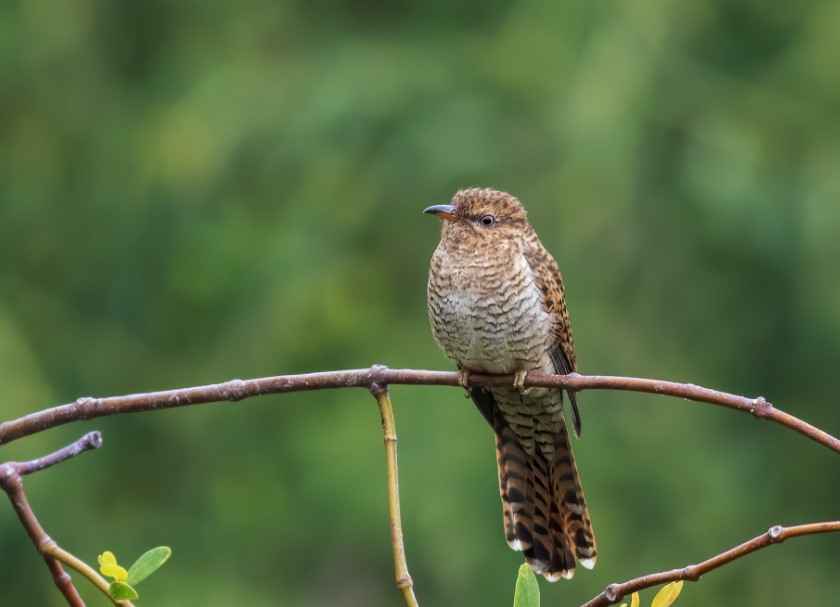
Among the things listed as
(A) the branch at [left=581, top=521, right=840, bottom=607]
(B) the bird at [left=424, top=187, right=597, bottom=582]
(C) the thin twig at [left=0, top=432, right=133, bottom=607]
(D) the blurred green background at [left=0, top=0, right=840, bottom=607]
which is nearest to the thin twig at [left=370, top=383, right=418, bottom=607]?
(A) the branch at [left=581, top=521, right=840, bottom=607]

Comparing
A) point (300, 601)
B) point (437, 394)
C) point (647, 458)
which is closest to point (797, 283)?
point (647, 458)

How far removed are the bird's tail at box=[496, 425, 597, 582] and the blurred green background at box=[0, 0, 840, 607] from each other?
4146mm

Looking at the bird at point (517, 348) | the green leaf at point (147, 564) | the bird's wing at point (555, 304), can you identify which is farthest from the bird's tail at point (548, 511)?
the green leaf at point (147, 564)

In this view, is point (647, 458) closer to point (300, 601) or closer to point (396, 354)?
point (396, 354)

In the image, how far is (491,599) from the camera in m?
8.81

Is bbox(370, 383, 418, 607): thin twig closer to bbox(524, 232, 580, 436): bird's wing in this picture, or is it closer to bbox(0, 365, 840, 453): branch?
bbox(0, 365, 840, 453): branch

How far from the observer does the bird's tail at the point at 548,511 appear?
14.0ft

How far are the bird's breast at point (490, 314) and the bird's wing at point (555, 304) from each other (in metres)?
0.03

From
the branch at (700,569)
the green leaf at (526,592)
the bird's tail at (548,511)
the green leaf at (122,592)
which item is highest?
the branch at (700,569)

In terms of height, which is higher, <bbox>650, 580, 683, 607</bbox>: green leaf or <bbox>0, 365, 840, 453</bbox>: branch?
<bbox>0, 365, 840, 453</bbox>: branch

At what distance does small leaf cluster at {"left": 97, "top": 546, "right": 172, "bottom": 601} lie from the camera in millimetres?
2217

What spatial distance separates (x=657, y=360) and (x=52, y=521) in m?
4.03

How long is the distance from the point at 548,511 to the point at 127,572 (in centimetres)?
220

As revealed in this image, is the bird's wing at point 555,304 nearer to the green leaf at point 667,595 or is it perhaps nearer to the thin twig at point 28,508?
the green leaf at point 667,595
